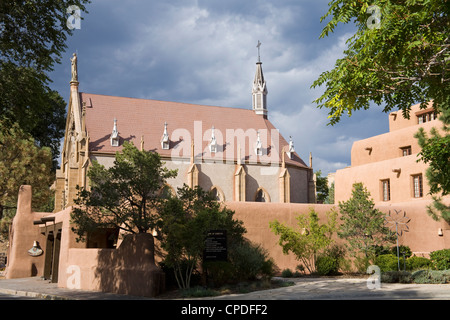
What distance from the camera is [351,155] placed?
3822 cm

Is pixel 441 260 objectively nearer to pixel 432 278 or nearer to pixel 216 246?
pixel 432 278

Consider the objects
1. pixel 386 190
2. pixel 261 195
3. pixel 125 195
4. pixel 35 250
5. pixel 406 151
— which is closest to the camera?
pixel 125 195

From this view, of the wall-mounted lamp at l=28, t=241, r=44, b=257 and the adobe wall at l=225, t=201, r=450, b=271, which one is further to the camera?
the wall-mounted lamp at l=28, t=241, r=44, b=257

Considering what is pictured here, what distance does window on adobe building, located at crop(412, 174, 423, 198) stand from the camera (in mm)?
30344

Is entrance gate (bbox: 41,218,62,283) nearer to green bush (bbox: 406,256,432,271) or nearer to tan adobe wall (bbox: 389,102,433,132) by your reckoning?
green bush (bbox: 406,256,432,271)

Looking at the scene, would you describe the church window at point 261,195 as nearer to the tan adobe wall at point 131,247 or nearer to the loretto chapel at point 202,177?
the loretto chapel at point 202,177

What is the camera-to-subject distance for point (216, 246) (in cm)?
1862

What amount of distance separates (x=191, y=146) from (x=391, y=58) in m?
32.6

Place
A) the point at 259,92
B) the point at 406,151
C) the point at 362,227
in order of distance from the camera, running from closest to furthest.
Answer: the point at 362,227 < the point at 406,151 < the point at 259,92

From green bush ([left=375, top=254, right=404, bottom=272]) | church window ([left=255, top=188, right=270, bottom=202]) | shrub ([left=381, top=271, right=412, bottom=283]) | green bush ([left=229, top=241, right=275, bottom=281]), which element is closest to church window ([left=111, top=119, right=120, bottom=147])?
church window ([left=255, top=188, right=270, bottom=202])

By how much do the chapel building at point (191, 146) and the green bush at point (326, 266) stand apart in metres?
20.8

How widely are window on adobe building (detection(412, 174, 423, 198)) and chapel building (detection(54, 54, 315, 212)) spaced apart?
15787 millimetres

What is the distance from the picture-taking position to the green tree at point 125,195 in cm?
1856

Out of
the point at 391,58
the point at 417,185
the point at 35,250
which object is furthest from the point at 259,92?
the point at 391,58
